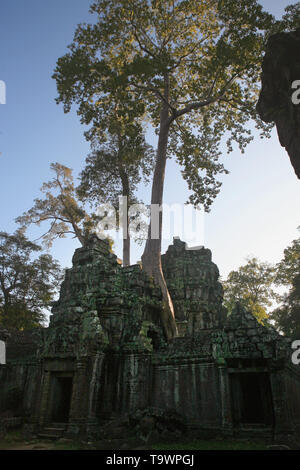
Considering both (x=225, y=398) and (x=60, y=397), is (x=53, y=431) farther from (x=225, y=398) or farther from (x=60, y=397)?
(x=225, y=398)

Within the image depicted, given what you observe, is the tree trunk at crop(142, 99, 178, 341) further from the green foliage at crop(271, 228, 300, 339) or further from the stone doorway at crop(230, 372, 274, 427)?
the green foliage at crop(271, 228, 300, 339)

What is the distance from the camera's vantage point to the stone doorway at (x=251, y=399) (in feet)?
32.5

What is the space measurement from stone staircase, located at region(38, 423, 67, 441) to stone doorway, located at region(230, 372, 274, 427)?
5.43 meters

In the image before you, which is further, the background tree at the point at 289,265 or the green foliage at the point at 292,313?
the background tree at the point at 289,265

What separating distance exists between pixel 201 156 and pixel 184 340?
14.0 metres

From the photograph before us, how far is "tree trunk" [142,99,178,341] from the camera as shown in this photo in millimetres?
15391

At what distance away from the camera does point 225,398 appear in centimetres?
986

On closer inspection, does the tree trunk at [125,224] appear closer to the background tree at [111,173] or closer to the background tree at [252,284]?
the background tree at [111,173]

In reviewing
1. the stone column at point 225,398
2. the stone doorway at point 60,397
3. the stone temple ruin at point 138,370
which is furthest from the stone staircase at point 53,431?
the stone column at point 225,398

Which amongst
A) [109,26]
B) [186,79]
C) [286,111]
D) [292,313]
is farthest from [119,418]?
[292,313]

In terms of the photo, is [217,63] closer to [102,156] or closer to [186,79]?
[186,79]

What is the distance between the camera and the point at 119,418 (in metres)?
10.4

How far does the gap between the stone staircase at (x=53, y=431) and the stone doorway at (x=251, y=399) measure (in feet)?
17.8

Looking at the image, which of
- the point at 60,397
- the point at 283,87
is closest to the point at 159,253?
the point at 60,397
